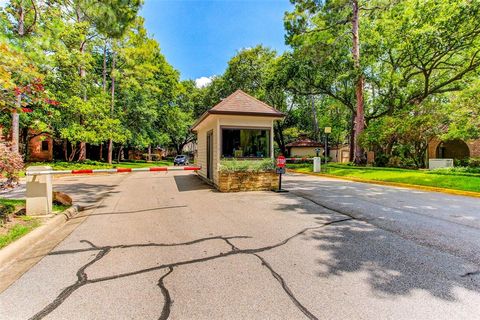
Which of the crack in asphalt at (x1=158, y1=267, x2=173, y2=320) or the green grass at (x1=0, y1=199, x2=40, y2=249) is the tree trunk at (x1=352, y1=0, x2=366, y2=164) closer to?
the crack in asphalt at (x1=158, y1=267, x2=173, y2=320)

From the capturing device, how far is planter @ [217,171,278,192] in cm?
920

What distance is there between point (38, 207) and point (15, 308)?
393 cm

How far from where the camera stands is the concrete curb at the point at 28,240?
339 centimetres

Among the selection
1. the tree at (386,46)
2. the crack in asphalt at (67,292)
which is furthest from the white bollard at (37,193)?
the tree at (386,46)

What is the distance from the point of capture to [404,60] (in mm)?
17000

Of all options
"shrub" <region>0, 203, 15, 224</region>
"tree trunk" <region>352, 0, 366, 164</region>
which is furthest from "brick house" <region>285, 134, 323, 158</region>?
"shrub" <region>0, 203, 15, 224</region>

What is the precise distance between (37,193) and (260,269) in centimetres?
542

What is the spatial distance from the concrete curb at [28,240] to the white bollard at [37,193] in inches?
15.4

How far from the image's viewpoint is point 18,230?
4.29m

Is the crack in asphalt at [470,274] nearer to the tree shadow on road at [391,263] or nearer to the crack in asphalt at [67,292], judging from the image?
the tree shadow on road at [391,263]

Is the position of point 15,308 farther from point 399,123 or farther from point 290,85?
point 290,85

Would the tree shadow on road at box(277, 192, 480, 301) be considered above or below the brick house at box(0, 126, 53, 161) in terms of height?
below

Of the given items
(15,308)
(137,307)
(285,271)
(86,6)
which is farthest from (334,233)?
(86,6)

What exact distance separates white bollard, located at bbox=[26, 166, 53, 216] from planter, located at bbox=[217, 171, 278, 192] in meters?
5.21
